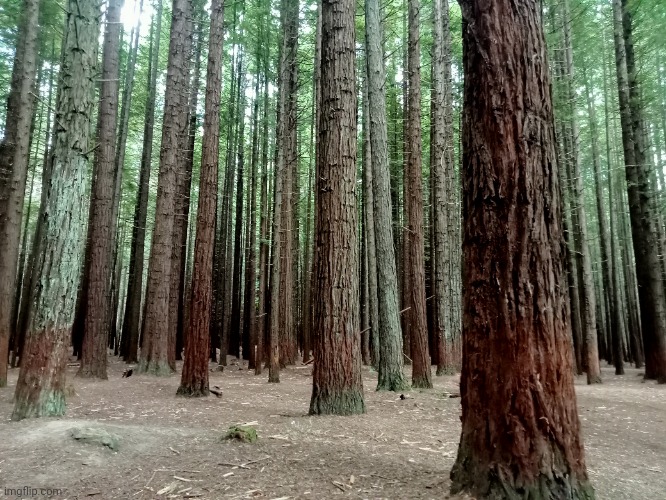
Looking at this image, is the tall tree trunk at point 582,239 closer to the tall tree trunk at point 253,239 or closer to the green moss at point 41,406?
the tall tree trunk at point 253,239

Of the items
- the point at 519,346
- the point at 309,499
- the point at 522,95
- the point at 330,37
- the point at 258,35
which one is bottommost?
the point at 309,499

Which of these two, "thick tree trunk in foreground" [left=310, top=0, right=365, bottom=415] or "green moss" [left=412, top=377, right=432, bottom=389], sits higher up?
"thick tree trunk in foreground" [left=310, top=0, right=365, bottom=415]

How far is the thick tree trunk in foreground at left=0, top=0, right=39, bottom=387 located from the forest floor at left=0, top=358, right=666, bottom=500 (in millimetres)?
1708

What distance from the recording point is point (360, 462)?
3.81m

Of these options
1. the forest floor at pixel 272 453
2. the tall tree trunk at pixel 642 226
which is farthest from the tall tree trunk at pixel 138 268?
the tall tree trunk at pixel 642 226

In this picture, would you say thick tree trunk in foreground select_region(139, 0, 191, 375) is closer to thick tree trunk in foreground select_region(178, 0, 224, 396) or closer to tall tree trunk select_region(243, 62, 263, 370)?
thick tree trunk in foreground select_region(178, 0, 224, 396)

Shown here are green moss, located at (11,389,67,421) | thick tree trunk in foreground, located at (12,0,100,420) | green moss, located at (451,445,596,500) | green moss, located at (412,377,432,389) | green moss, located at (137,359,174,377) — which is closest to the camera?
green moss, located at (451,445,596,500)

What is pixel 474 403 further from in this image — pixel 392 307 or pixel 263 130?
pixel 263 130

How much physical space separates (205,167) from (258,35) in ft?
36.8

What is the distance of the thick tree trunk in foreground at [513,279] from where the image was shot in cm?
252

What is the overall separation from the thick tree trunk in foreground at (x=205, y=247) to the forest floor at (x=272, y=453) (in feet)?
2.10

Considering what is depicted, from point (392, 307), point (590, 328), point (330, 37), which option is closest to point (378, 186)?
point (392, 307)

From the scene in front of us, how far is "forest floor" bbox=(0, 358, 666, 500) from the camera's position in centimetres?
331

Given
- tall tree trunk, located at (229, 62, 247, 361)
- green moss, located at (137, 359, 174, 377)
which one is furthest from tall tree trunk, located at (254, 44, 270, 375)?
green moss, located at (137, 359, 174, 377)
